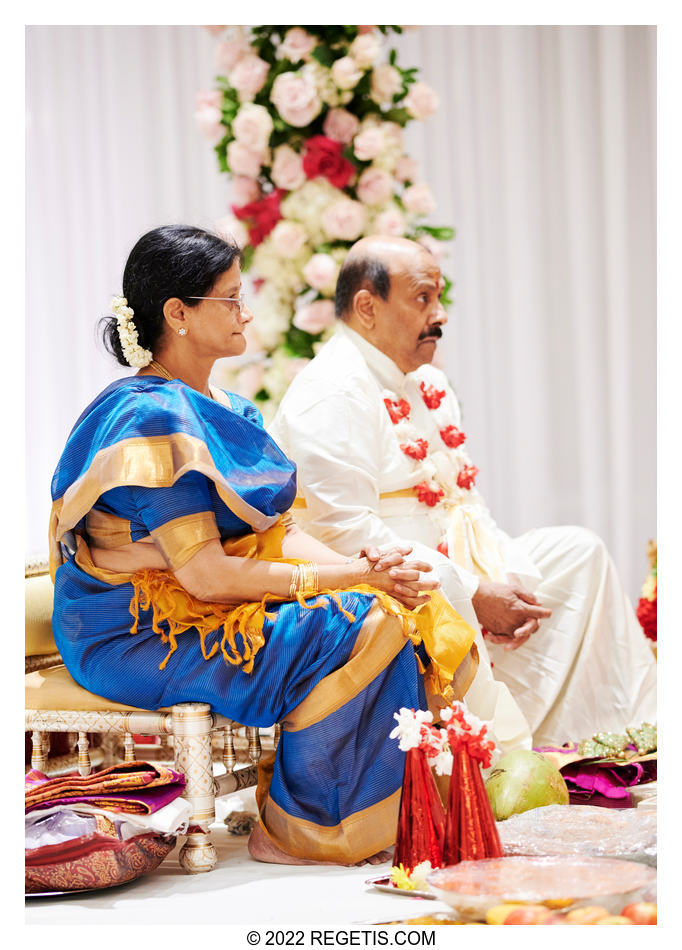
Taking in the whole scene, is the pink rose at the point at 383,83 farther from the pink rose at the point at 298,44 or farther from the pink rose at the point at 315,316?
the pink rose at the point at 315,316

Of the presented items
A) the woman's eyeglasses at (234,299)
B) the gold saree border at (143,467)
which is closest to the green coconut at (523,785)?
the gold saree border at (143,467)

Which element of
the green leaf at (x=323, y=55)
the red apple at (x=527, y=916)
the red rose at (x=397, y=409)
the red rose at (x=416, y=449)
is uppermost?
the green leaf at (x=323, y=55)

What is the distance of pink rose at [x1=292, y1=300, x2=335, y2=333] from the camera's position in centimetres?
451

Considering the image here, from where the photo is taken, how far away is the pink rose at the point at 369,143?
4.50 m

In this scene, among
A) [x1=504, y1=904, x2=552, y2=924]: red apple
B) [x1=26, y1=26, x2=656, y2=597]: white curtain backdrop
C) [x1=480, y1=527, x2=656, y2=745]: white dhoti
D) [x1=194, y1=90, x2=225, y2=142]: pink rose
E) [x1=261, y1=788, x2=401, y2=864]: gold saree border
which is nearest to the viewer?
[x1=504, y1=904, x2=552, y2=924]: red apple

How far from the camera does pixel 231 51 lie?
468 cm

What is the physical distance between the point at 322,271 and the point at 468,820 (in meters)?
2.63

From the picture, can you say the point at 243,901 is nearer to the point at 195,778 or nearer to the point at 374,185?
the point at 195,778

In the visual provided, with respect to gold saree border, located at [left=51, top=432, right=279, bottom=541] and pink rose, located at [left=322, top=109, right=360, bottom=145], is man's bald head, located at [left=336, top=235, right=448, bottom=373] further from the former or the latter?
gold saree border, located at [left=51, top=432, right=279, bottom=541]

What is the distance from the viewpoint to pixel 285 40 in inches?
179

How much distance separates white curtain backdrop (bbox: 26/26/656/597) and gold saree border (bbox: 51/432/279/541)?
11.9ft

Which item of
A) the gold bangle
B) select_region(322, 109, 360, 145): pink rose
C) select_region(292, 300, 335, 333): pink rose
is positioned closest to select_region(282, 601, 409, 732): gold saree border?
the gold bangle

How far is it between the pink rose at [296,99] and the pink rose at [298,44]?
9 centimetres
